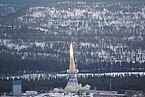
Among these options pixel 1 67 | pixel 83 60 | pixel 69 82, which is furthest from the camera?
pixel 83 60

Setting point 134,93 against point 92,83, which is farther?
point 92,83

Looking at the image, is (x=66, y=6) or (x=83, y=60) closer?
(x=83, y=60)

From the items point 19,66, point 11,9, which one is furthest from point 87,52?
point 11,9

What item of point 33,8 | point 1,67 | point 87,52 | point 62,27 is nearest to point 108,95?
point 1,67

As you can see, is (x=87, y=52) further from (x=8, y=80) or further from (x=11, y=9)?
(x=11, y=9)

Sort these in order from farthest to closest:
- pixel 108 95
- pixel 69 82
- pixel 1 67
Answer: pixel 1 67 → pixel 69 82 → pixel 108 95

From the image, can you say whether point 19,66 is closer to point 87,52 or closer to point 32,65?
point 32,65

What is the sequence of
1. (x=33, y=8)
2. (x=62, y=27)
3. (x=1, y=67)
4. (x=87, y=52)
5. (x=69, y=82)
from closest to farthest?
(x=69, y=82)
(x=1, y=67)
(x=87, y=52)
(x=62, y=27)
(x=33, y=8)

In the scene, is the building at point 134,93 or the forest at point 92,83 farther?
the forest at point 92,83

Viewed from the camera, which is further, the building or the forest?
the forest
